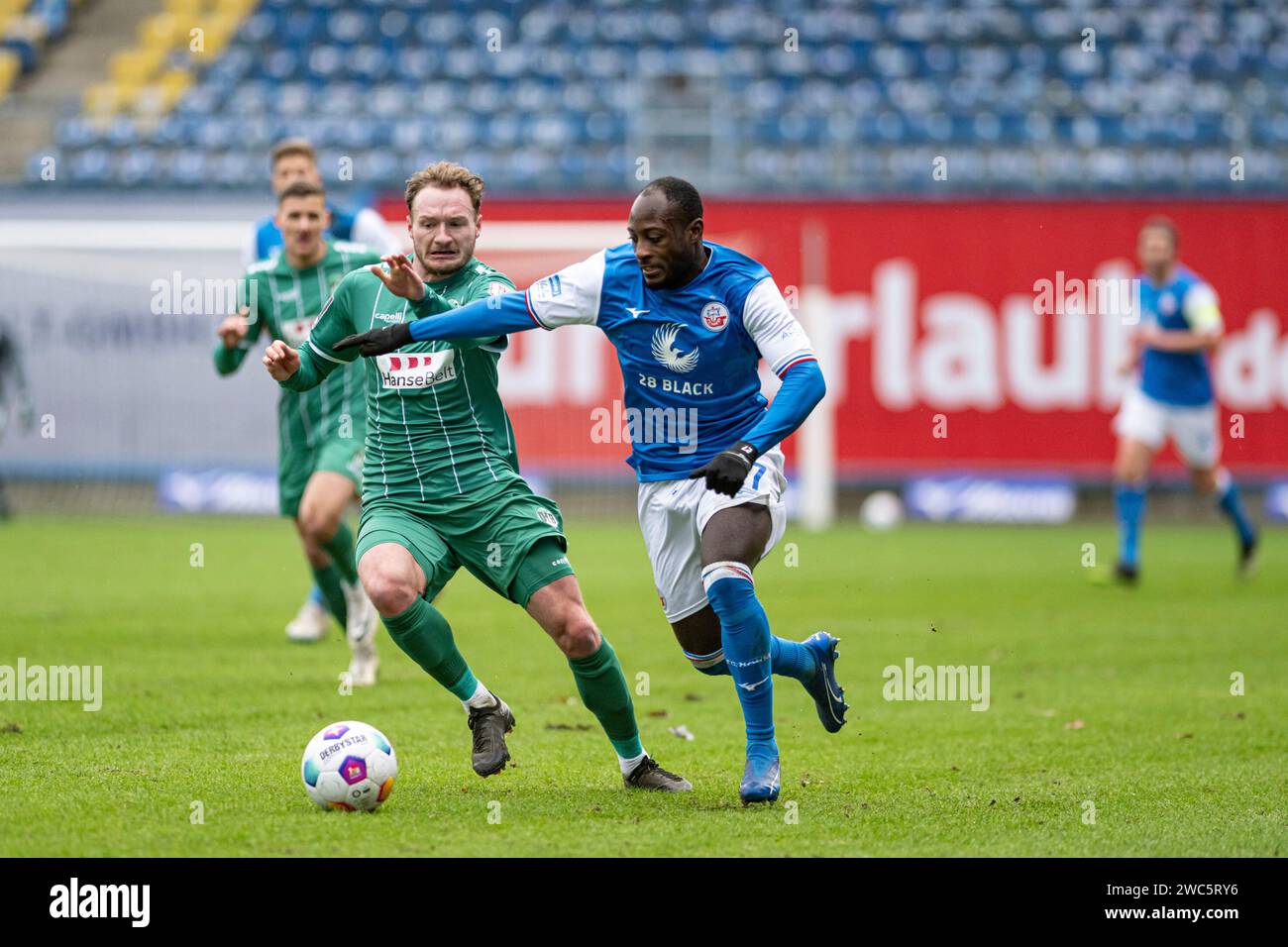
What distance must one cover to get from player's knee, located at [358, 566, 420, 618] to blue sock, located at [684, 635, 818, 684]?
3.69 feet

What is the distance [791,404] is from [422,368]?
1.38 metres

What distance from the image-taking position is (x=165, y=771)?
6.30 metres

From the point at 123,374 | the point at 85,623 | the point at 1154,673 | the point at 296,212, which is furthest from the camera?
the point at 123,374

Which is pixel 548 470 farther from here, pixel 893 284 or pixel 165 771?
pixel 165 771

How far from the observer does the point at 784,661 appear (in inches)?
252

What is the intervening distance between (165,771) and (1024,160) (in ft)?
52.8

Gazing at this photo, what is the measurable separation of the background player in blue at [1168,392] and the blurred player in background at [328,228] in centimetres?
662

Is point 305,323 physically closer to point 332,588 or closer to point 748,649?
point 332,588

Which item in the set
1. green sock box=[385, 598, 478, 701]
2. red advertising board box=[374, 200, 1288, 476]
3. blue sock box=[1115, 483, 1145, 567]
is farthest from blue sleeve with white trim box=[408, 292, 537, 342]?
red advertising board box=[374, 200, 1288, 476]

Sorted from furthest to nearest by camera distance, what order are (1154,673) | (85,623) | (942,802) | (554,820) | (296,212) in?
(85,623) → (1154,673) → (296,212) → (942,802) → (554,820)

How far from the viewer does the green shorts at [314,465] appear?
9055mm

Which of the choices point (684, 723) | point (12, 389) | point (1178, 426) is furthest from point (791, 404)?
point (12, 389)

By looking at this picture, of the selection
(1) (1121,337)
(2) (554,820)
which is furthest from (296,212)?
(1) (1121,337)

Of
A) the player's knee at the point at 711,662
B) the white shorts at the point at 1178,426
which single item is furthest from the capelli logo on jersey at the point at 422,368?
the white shorts at the point at 1178,426
